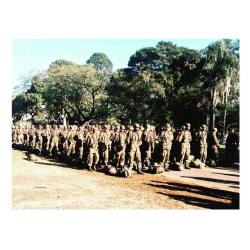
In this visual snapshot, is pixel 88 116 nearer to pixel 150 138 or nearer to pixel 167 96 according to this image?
pixel 167 96

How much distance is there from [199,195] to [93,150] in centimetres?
542

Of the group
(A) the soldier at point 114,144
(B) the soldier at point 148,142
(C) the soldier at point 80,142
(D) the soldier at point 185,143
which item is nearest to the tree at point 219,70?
(D) the soldier at point 185,143

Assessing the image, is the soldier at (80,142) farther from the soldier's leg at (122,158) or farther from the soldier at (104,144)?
the soldier's leg at (122,158)

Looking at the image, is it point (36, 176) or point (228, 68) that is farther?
point (228, 68)

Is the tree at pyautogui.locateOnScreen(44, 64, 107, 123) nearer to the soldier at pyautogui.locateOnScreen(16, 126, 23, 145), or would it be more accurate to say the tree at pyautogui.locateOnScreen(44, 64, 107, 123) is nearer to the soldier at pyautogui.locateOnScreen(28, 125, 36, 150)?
the soldier at pyautogui.locateOnScreen(16, 126, 23, 145)

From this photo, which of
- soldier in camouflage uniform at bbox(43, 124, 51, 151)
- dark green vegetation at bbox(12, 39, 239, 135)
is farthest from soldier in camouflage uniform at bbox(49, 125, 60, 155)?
dark green vegetation at bbox(12, 39, 239, 135)

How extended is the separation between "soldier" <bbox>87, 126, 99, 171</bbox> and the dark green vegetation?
5.67 m

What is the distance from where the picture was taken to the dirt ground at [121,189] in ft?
32.0

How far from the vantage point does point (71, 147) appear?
60.3 ft

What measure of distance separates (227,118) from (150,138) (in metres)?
6.30

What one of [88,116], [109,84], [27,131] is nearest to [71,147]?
[27,131]

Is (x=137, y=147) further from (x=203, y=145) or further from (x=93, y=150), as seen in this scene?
(x=203, y=145)

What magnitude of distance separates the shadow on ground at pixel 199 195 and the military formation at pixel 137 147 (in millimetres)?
2240

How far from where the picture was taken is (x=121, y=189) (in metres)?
11.4
